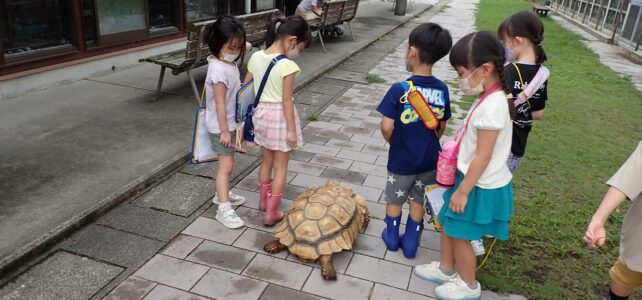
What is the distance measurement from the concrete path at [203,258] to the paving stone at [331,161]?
0.08m

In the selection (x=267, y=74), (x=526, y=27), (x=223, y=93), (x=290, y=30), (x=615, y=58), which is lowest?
(x=615, y=58)

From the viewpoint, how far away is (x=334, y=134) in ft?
18.3

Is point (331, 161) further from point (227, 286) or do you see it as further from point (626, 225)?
point (626, 225)

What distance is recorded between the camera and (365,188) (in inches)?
169

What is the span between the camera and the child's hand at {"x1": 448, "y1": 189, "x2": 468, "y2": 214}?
2.47 metres

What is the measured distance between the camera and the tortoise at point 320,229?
3049 mm

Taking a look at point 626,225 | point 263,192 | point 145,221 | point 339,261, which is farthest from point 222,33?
point 626,225

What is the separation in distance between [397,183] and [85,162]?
2.76 metres

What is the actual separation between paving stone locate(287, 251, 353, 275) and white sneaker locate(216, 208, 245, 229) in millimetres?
516

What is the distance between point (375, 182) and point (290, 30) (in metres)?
1.79

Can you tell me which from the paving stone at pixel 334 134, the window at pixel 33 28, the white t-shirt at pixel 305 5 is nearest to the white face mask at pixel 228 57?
the paving stone at pixel 334 134

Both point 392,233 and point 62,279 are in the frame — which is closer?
point 62,279

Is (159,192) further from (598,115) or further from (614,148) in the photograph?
(598,115)

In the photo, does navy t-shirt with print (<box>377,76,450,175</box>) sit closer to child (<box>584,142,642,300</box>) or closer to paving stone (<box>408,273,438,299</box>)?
paving stone (<box>408,273,438,299</box>)
